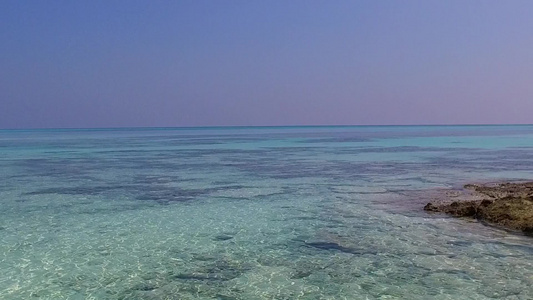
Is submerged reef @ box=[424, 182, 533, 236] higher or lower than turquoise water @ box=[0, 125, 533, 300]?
higher

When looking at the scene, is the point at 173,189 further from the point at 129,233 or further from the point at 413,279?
the point at 413,279

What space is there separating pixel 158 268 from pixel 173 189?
34.6 feet

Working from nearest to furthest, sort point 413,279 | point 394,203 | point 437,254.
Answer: point 413,279, point 437,254, point 394,203

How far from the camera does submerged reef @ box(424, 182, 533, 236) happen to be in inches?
481

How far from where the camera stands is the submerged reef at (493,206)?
12211 millimetres

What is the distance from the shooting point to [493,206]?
13648 millimetres

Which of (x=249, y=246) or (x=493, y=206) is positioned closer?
(x=249, y=246)

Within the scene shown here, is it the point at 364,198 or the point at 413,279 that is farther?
the point at 364,198

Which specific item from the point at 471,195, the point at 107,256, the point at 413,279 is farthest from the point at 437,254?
the point at 471,195

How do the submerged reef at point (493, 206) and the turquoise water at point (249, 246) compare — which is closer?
the turquoise water at point (249, 246)

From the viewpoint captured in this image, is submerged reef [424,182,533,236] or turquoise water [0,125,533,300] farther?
submerged reef [424,182,533,236]

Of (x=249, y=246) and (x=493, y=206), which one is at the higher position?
(x=493, y=206)

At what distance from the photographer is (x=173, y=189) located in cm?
1945

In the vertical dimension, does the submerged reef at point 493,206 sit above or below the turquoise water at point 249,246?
above
